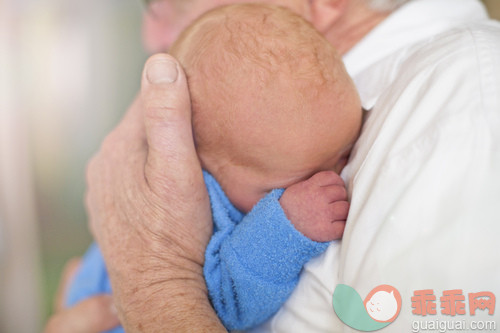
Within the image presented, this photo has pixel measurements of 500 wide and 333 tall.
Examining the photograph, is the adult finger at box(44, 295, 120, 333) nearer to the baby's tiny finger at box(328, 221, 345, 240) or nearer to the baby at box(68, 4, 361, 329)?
the baby at box(68, 4, 361, 329)

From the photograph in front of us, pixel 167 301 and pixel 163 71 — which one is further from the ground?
pixel 163 71

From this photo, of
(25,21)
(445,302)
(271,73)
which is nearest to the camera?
(445,302)

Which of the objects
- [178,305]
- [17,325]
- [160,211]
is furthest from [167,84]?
[17,325]

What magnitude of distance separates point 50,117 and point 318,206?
152 cm

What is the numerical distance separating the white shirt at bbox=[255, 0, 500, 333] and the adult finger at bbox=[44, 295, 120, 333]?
1.73 ft

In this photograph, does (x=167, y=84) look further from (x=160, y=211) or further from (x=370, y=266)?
(x=370, y=266)

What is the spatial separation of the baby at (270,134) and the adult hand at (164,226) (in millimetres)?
36

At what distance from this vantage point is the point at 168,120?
0.78 m

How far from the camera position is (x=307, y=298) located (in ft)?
2.43

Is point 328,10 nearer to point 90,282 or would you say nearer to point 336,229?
point 336,229

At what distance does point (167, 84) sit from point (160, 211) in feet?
0.76

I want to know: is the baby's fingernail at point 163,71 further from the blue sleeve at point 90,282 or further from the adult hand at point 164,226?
the blue sleeve at point 90,282

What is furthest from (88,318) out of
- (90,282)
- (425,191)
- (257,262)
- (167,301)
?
(425,191)

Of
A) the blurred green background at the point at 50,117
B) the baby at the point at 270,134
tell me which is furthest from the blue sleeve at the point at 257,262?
the blurred green background at the point at 50,117
